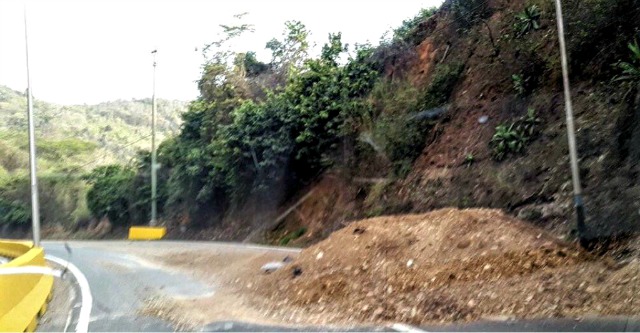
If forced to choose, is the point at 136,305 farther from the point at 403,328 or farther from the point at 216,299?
the point at 403,328

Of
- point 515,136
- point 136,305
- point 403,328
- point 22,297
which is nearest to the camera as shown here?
point 403,328

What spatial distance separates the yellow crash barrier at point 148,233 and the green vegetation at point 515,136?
23.7 meters

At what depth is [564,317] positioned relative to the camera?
8664 millimetres

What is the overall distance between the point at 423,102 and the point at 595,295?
1640cm

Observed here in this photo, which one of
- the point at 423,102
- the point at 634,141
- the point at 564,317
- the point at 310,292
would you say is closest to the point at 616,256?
the point at 564,317

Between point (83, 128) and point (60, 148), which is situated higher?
point (83, 128)

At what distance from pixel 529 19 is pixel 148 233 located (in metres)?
25.1

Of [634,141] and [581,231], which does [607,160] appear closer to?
[634,141]

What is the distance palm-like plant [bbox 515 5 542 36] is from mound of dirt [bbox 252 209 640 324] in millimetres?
8653

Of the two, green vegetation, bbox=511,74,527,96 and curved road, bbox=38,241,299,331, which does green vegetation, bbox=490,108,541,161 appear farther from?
curved road, bbox=38,241,299,331

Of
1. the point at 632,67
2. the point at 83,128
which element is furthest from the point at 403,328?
the point at 83,128

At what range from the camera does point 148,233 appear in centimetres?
3903

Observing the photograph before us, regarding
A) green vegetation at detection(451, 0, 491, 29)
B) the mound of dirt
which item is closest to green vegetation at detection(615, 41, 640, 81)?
the mound of dirt

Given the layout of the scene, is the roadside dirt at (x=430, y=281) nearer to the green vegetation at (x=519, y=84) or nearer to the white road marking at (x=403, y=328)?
the white road marking at (x=403, y=328)
